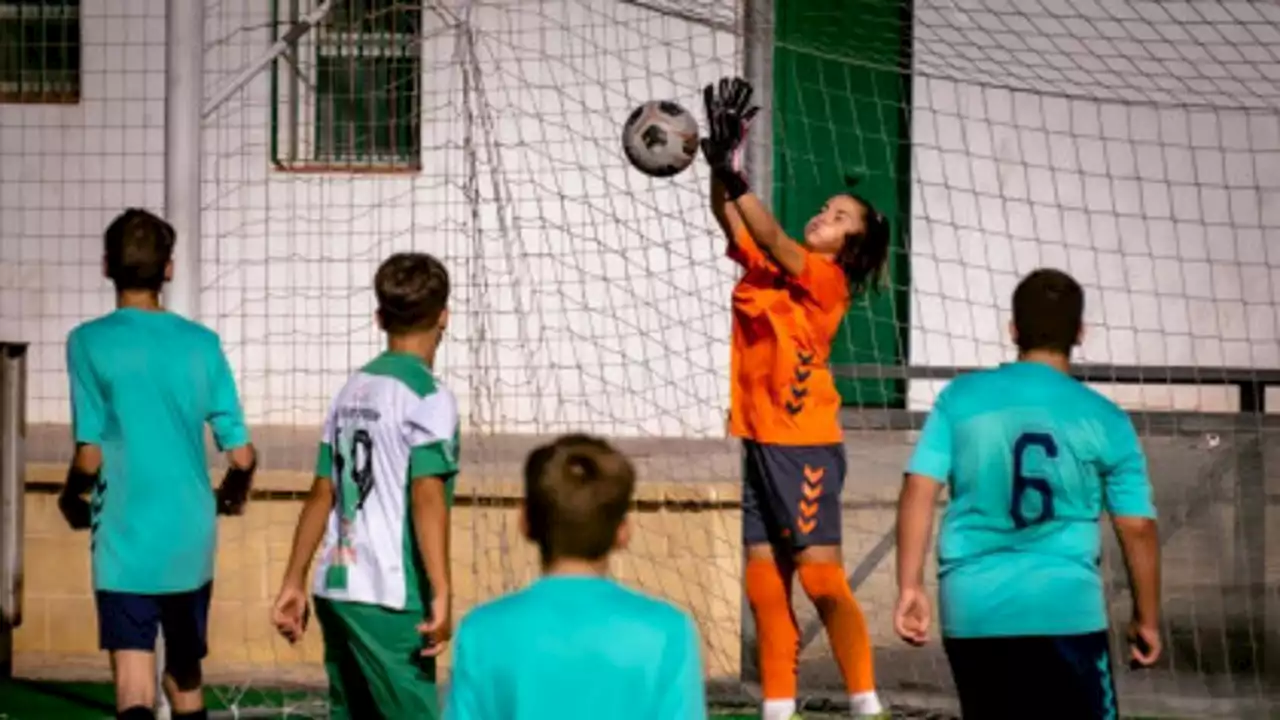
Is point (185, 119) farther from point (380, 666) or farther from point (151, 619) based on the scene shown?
point (380, 666)

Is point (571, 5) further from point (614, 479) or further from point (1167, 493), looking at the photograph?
point (614, 479)

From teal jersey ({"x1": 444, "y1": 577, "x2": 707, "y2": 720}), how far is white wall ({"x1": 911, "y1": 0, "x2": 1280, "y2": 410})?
7722 millimetres

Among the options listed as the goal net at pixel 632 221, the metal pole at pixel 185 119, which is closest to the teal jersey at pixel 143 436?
the metal pole at pixel 185 119

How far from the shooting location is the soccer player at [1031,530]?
503 cm

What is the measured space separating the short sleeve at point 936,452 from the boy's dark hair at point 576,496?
163 centimetres

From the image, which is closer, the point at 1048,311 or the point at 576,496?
the point at 576,496

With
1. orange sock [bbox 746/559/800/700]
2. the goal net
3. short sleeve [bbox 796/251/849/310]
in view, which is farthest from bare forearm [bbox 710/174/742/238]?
the goal net

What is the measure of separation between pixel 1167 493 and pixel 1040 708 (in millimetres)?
3898

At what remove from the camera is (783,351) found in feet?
22.8

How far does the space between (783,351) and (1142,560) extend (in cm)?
204

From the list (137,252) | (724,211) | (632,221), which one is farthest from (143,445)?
(632,221)

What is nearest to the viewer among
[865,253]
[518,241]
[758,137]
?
[865,253]

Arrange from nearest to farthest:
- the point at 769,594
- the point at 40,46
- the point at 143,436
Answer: the point at 143,436 → the point at 769,594 → the point at 40,46

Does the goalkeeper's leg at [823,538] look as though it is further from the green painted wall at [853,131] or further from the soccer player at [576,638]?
the green painted wall at [853,131]
